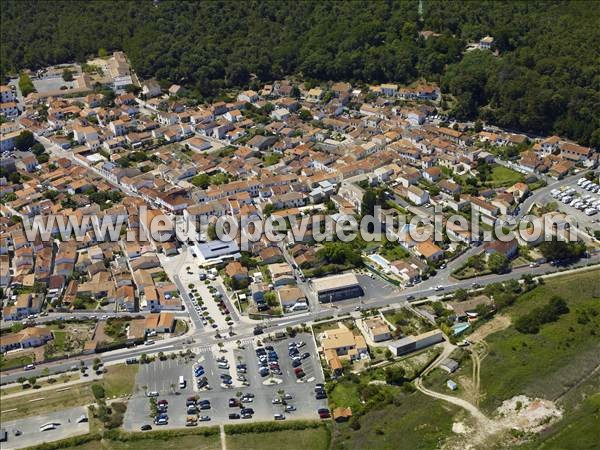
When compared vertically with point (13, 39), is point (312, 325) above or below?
below

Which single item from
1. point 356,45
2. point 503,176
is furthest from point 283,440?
point 356,45

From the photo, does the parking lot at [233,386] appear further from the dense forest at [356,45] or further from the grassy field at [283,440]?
the dense forest at [356,45]

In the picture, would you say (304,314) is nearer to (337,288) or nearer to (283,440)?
A: (337,288)

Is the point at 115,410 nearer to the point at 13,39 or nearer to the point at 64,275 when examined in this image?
the point at 64,275

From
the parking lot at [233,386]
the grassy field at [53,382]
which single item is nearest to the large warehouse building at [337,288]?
the parking lot at [233,386]

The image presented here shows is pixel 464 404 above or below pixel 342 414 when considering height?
above

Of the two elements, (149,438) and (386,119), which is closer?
(149,438)

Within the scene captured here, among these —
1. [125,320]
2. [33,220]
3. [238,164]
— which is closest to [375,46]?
[238,164]
